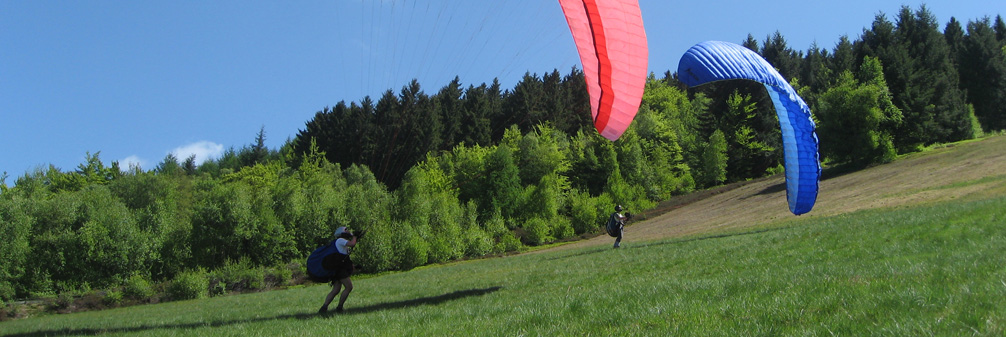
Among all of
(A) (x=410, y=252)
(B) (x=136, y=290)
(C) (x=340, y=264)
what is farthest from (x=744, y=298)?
(A) (x=410, y=252)

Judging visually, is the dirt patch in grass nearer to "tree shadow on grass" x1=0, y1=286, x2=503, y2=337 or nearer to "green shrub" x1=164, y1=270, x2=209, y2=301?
"green shrub" x1=164, y1=270, x2=209, y2=301

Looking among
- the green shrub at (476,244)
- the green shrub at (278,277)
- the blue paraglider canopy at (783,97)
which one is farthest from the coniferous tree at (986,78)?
the green shrub at (278,277)

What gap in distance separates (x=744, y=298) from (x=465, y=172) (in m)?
54.7

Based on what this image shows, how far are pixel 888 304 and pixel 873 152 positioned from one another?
55391 mm

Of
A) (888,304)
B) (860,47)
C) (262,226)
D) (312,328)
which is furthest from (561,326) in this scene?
(860,47)

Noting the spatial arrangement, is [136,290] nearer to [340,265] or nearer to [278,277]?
[278,277]

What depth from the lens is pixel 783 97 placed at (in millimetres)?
16672

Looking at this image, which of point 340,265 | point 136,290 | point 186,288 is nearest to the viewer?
point 340,265

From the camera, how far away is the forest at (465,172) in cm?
3506

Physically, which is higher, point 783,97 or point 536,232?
point 783,97

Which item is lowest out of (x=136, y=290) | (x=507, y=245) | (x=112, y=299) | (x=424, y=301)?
(x=507, y=245)

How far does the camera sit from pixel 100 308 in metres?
25.1

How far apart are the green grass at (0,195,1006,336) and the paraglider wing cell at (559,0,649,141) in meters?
3.09

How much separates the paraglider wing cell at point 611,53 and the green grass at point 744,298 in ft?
10.2
